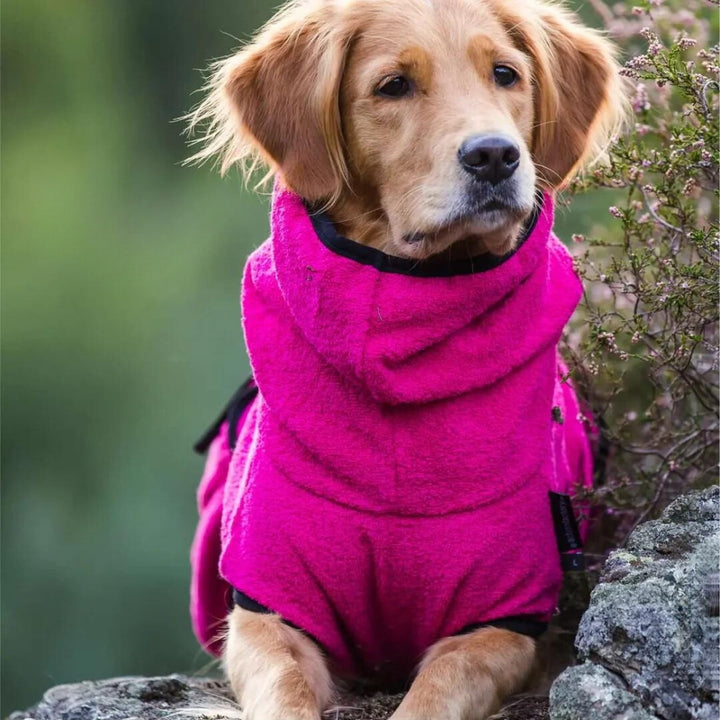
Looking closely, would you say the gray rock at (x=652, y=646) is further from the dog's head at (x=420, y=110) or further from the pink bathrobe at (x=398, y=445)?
the dog's head at (x=420, y=110)

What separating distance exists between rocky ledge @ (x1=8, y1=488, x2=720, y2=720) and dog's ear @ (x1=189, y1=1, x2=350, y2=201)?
117 centimetres

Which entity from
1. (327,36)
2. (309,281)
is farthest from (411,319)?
(327,36)

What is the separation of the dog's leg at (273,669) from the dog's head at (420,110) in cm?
98

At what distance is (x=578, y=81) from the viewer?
137 inches

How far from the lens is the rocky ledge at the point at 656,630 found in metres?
2.41

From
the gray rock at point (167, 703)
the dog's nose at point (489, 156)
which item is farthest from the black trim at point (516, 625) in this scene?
the dog's nose at point (489, 156)

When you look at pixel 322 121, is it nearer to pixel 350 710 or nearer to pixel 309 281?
pixel 309 281

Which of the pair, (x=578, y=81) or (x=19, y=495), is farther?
(x=19, y=495)

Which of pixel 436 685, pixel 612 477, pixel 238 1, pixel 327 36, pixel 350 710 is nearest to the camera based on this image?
pixel 436 685

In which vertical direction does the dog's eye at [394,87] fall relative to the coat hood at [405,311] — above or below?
above

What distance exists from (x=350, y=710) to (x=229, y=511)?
62 cm

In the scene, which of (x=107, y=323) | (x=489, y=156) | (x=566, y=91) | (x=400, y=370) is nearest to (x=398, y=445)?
(x=400, y=370)

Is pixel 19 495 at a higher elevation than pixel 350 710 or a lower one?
lower

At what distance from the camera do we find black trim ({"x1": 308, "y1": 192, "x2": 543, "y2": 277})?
3.05m
